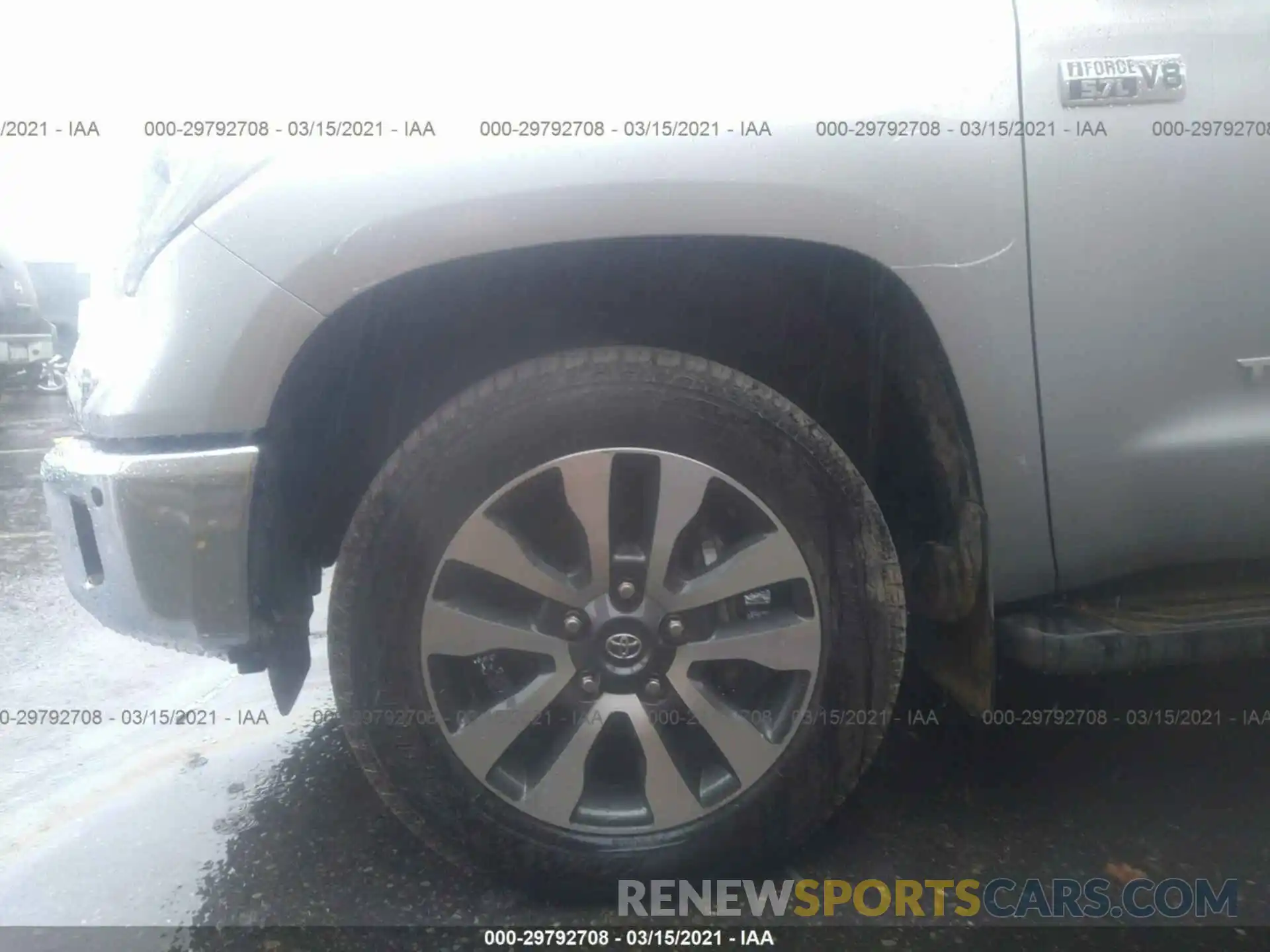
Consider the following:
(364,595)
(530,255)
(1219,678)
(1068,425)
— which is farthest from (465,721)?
(1219,678)

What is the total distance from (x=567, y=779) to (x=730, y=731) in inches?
12.2

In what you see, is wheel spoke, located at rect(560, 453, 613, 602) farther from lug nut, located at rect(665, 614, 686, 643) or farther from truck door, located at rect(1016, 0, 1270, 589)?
truck door, located at rect(1016, 0, 1270, 589)

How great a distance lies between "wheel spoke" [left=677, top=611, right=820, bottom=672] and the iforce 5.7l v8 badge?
1.03 m

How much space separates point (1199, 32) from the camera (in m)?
1.61

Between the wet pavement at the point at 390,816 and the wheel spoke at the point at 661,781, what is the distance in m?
0.24

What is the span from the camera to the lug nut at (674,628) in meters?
1.63

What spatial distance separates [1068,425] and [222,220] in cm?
150

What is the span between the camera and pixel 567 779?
5.46ft

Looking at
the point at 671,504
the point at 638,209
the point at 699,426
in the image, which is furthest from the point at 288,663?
the point at 638,209

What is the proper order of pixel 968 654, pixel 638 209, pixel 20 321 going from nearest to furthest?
pixel 638 209 → pixel 968 654 → pixel 20 321

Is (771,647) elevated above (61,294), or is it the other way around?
(61,294)

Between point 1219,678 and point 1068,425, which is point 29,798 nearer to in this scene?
point 1068,425

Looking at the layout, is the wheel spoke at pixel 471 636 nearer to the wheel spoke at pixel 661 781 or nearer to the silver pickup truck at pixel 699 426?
the silver pickup truck at pixel 699 426

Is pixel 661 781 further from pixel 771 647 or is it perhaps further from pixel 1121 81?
pixel 1121 81
